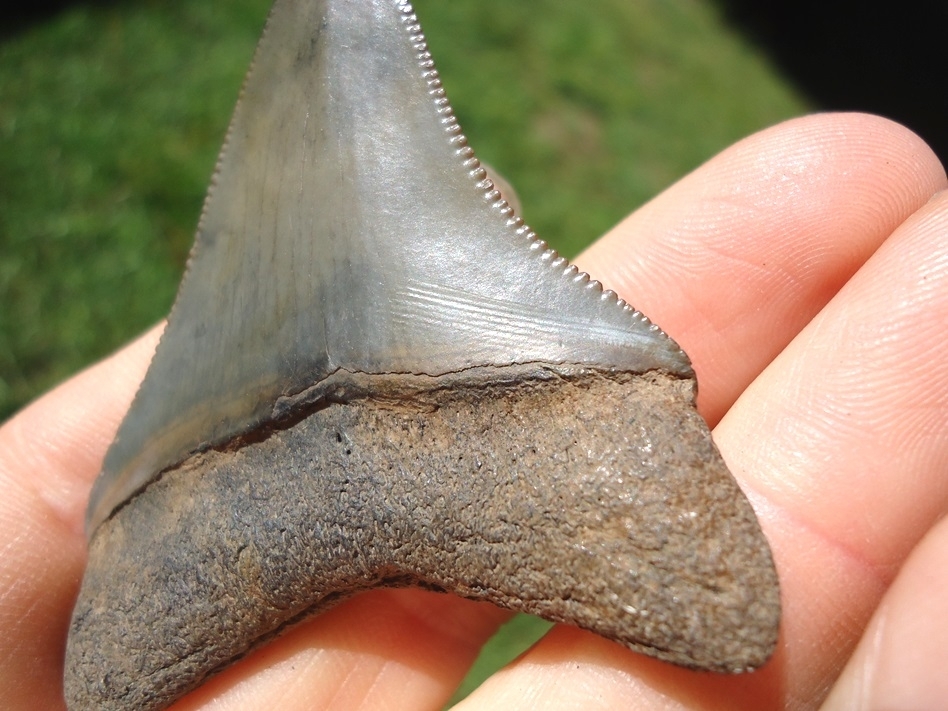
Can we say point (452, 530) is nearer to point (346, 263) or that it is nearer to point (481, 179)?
point (346, 263)

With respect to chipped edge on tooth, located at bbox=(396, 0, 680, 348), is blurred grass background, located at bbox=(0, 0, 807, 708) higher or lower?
lower

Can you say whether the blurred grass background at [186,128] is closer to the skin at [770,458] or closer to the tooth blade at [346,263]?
the skin at [770,458]

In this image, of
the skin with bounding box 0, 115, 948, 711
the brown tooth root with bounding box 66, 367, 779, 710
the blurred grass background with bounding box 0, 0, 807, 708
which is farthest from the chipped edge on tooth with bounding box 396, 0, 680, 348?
the blurred grass background with bounding box 0, 0, 807, 708

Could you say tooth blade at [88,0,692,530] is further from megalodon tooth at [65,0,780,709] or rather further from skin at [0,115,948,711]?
skin at [0,115,948,711]

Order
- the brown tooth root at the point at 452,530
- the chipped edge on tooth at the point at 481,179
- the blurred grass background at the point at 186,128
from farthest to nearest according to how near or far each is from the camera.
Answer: the blurred grass background at the point at 186,128, the chipped edge on tooth at the point at 481,179, the brown tooth root at the point at 452,530

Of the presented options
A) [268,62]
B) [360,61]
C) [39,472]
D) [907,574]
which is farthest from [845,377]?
[39,472]

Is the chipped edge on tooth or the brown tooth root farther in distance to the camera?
the chipped edge on tooth

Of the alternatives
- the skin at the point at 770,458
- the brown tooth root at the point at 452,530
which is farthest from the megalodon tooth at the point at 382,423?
the skin at the point at 770,458
